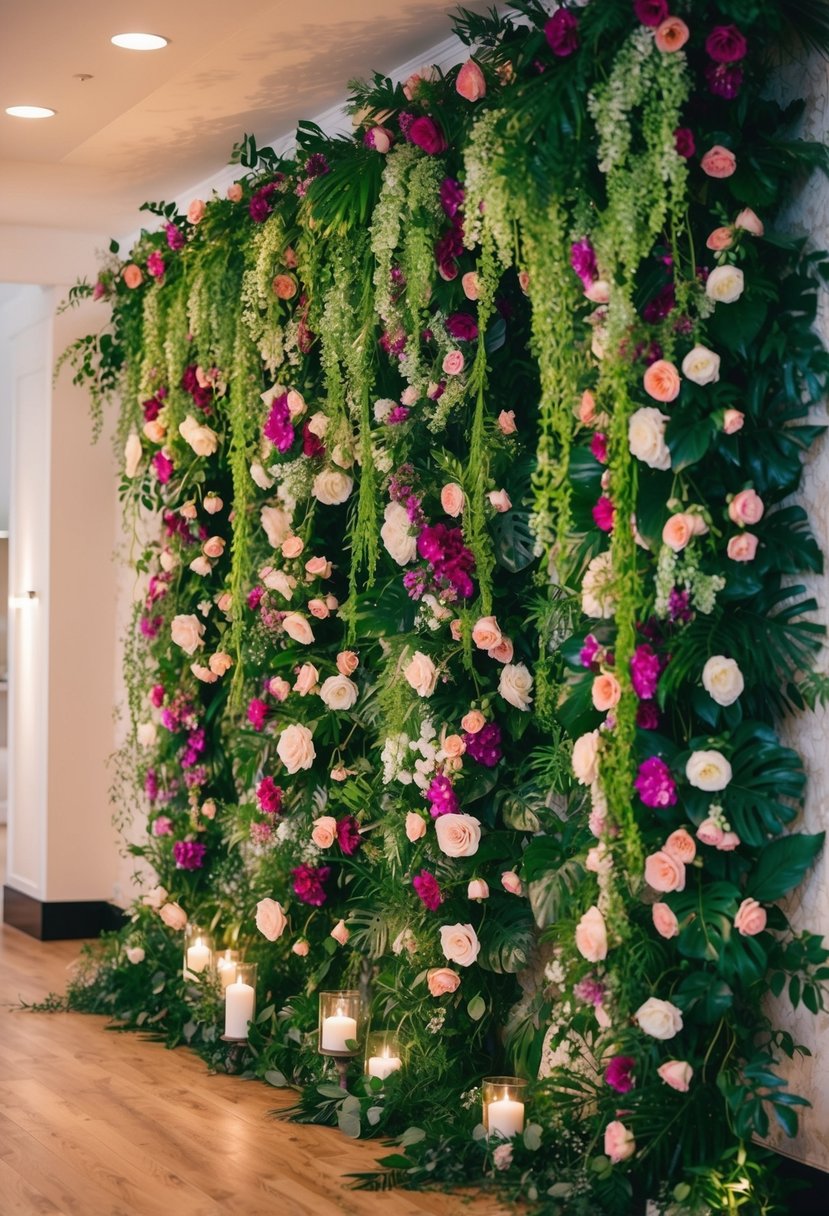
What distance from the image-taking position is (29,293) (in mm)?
7184

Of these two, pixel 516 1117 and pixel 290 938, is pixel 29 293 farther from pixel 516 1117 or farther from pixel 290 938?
pixel 516 1117

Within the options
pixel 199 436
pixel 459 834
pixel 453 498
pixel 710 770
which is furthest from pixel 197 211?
pixel 710 770

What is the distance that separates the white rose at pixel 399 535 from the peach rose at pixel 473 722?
0.46 m

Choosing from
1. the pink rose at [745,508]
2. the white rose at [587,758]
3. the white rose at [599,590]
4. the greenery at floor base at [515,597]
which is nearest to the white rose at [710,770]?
the greenery at floor base at [515,597]

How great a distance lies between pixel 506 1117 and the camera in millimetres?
3746

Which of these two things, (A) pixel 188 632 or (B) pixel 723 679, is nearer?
(B) pixel 723 679

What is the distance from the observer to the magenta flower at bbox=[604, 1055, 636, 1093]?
335cm

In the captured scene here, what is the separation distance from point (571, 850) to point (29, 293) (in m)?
4.40

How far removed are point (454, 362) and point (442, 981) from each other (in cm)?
149

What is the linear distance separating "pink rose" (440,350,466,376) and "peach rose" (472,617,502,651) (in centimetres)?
60

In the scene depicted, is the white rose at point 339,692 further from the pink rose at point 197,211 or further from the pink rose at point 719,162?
the pink rose at point 719,162

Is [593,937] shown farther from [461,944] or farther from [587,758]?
[461,944]

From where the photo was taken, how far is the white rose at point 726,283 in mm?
3260

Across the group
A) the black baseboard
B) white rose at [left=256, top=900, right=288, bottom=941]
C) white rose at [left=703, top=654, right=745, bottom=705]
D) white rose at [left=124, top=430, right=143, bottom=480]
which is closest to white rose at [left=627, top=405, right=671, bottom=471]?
white rose at [left=703, top=654, right=745, bottom=705]
